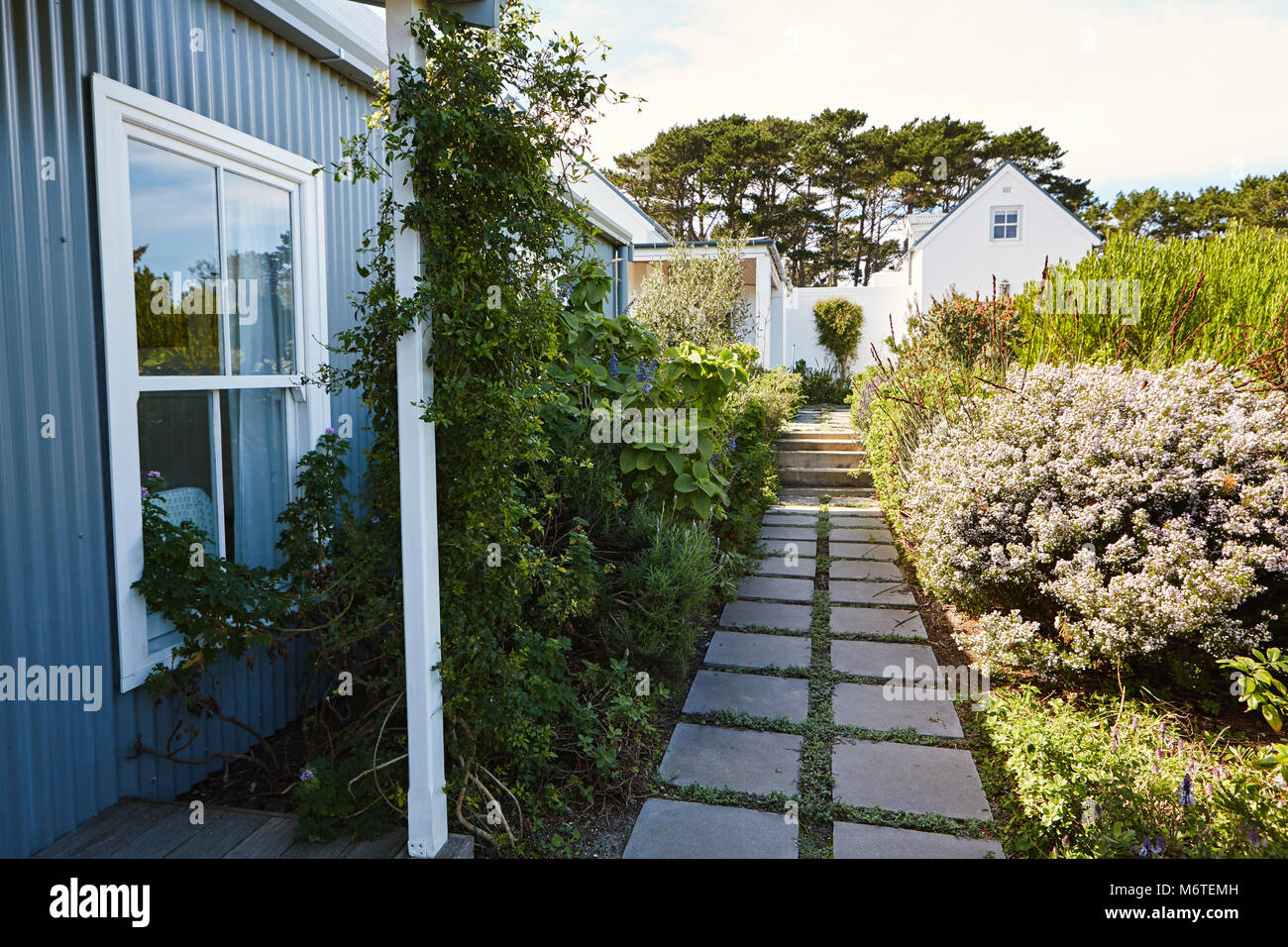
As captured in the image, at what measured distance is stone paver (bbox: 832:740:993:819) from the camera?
2777 millimetres

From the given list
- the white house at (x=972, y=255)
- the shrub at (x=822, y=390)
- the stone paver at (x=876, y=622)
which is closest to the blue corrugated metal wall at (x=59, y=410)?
the stone paver at (x=876, y=622)

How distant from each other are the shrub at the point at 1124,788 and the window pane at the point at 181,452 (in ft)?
9.97

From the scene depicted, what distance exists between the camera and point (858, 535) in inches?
279

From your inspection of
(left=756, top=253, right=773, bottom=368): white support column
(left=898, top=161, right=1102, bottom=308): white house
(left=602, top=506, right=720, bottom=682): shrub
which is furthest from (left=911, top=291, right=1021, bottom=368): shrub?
(left=898, top=161, right=1102, bottom=308): white house

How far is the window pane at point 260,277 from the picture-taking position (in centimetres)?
306

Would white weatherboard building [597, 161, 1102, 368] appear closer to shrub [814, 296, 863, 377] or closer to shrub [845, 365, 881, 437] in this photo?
shrub [814, 296, 863, 377]

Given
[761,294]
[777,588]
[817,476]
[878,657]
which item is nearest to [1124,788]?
[878,657]

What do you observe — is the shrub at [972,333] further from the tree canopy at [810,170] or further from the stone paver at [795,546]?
the tree canopy at [810,170]

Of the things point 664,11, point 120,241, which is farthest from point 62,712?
point 664,11

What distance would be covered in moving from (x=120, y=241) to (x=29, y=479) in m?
0.83

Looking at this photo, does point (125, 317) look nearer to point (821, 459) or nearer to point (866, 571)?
point (866, 571)

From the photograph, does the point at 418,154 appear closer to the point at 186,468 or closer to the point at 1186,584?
the point at 186,468

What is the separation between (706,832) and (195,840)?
1624mm

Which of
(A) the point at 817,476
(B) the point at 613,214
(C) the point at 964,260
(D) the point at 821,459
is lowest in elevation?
(A) the point at 817,476
